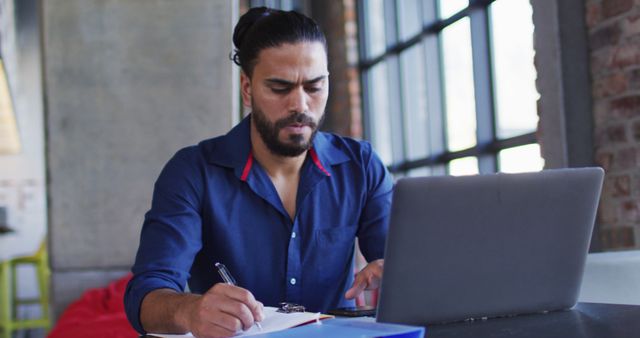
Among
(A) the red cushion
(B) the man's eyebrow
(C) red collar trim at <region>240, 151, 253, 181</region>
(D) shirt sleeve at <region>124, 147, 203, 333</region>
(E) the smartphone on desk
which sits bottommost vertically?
(A) the red cushion

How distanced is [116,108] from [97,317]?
1.00 meters

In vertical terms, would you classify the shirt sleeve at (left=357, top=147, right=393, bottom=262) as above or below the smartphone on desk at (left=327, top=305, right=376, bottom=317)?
above

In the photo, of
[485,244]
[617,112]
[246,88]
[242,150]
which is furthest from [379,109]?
[485,244]

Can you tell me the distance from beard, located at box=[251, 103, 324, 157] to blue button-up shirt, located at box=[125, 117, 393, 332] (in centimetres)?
6

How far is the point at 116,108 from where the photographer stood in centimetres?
369

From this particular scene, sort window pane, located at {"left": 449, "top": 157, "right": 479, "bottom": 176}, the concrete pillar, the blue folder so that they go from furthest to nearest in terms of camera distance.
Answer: window pane, located at {"left": 449, "top": 157, "right": 479, "bottom": 176}, the concrete pillar, the blue folder

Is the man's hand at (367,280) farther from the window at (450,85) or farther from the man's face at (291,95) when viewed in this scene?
the window at (450,85)

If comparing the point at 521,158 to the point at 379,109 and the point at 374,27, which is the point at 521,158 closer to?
the point at 379,109

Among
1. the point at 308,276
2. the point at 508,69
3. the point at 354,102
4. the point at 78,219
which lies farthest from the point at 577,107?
the point at 354,102

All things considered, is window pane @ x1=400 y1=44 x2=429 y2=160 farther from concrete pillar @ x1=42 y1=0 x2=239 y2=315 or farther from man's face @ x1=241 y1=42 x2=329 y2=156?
man's face @ x1=241 y1=42 x2=329 y2=156

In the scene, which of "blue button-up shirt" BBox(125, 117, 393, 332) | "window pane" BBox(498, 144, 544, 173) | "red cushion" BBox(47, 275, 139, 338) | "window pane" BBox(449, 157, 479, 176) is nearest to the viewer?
"blue button-up shirt" BBox(125, 117, 393, 332)

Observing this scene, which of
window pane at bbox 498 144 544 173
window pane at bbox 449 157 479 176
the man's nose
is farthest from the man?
window pane at bbox 449 157 479 176

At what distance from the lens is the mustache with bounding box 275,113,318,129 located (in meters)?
1.75

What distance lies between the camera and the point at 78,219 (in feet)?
11.9
